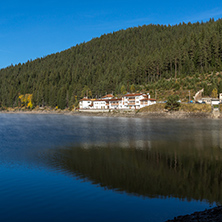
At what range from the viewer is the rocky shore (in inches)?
459

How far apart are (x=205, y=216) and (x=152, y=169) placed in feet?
34.5

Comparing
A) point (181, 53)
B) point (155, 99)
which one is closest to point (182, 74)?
point (181, 53)

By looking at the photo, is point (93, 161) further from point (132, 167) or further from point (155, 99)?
point (155, 99)

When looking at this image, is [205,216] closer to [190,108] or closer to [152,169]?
[152,169]

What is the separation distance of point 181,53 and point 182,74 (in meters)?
16.9

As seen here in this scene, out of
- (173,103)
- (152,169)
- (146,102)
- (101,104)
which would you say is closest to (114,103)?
(101,104)

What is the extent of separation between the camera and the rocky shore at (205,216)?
11653 millimetres

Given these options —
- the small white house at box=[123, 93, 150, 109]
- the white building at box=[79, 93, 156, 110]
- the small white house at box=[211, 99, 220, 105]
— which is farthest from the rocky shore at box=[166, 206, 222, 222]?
the small white house at box=[123, 93, 150, 109]

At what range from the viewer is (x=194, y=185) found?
1823cm

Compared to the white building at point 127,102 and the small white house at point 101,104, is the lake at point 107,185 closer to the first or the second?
the white building at point 127,102

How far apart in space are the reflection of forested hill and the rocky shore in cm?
265

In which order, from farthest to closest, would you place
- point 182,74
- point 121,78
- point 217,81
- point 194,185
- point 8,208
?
point 121,78 < point 182,74 < point 217,81 < point 194,185 < point 8,208

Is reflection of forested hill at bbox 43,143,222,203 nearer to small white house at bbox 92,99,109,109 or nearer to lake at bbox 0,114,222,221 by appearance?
lake at bbox 0,114,222,221

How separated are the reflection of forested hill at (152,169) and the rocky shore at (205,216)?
265 cm
